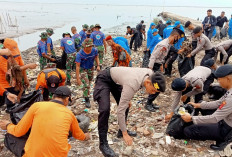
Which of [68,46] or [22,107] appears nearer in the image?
[22,107]

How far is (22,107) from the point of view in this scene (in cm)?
284

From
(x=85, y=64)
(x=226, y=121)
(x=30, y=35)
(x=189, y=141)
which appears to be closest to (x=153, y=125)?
(x=189, y=141)

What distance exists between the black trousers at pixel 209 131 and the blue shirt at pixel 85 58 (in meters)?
2.94

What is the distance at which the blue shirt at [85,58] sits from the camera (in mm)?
4605

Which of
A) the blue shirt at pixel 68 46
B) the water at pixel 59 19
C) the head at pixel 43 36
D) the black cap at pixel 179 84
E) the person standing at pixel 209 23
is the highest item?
the water at pixel 59 19

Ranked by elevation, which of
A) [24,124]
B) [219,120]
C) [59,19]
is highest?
[59,19]

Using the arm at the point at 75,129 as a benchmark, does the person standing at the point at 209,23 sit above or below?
above

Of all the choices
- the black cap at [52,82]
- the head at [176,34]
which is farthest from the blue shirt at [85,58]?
the head at [176,34]

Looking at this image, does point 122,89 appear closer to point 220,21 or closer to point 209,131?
point 209,131

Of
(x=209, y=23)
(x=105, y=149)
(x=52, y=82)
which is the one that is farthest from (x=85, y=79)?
(x=209, y=23)

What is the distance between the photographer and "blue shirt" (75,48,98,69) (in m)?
4.61

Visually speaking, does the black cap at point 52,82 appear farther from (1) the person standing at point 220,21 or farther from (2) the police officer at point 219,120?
(1) the person standing at point 220,21

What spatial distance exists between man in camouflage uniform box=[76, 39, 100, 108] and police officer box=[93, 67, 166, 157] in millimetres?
1737

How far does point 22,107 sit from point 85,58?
7.26ft
